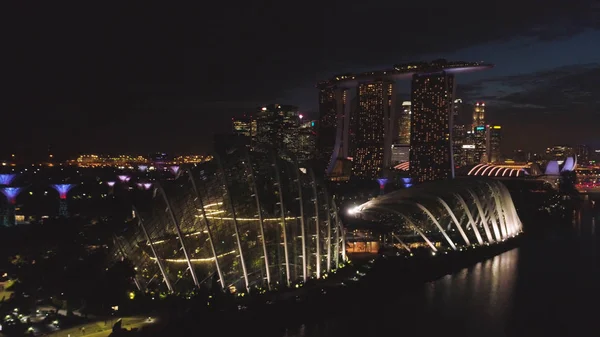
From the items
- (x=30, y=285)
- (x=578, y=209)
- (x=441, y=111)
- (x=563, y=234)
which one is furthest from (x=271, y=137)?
(x=30, y=285)

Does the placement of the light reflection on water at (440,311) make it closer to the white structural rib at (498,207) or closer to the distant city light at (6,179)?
the white structural rib at (498,207)

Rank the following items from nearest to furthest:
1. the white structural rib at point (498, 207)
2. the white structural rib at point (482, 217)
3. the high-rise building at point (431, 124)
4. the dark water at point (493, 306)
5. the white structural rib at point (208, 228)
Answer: the dark water at point (493, 306), the white structural rib at point (208, 228), the white structural rib at point (482, 217), the white structural rib at point (498, 207), the high-rise building at point (431, 124)

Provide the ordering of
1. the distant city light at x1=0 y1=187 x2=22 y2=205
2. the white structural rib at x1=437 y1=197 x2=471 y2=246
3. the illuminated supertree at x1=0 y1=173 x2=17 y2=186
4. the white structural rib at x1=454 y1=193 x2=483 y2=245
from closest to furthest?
the white structural rib at x1=437 y1=197 x2=471 y2=246 → the white structural rib at x1=454 y1=193 x2=483 y2=245 → the distant city light at x1=0 y1=187 x2=22 y2=205 → the illuminated supertree at x1=0 y1=173 x2=17 y2=186

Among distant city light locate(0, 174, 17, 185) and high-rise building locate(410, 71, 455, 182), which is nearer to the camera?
distant city light locate(0, 174, 17, 185)

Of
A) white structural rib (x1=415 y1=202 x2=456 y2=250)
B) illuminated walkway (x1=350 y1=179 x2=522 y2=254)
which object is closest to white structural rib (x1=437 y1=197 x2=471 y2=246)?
illuminated walkway (x1=350 y1=179 x2=522 y2=254)

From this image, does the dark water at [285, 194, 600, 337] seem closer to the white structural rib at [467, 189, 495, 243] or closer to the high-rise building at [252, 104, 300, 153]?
the white structural rib at [467, 189, 495, 243]

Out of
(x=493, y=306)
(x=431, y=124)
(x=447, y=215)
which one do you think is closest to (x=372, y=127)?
(x=431, y=124)

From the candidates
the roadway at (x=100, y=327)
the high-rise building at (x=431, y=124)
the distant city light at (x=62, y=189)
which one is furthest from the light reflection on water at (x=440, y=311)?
the high-rise building at (x=431, y=124)

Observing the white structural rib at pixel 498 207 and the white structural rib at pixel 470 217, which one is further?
the white structural rib at pixel 498 207
